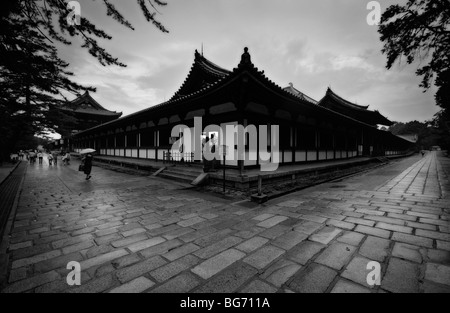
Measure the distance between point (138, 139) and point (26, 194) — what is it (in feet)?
34.0

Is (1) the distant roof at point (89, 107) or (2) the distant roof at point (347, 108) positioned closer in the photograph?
(2) the distant roof at point (347, 108)

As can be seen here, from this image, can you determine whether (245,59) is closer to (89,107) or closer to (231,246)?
(231,246)

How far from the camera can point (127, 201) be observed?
5797mm

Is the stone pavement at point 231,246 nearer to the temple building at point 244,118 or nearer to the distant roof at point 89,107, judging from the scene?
the temple building at point 244,118

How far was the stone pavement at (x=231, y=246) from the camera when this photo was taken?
86.9 inches

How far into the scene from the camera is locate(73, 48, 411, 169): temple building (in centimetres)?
781

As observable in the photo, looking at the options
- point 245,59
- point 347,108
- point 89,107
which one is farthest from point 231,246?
point 89,107

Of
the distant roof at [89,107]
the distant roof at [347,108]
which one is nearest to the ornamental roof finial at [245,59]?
the distant roof at [347,108]

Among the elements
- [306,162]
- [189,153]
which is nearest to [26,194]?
[189,153]

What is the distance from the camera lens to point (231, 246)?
3064mm

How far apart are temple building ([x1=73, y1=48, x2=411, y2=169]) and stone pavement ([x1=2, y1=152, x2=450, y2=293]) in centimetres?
420

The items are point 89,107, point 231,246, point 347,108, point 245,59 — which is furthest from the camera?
point 89,107

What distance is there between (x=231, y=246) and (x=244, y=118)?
642cm

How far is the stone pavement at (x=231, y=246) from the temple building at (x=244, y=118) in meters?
4.20
